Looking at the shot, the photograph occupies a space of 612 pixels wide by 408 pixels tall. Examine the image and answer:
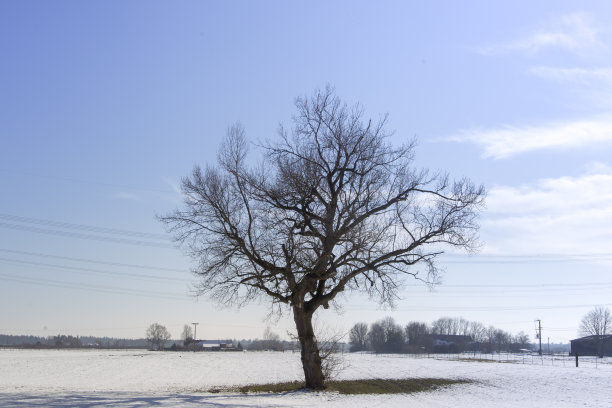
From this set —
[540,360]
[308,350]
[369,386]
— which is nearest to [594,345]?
[540,360]

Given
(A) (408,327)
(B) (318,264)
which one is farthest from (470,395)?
(A) (408,327)

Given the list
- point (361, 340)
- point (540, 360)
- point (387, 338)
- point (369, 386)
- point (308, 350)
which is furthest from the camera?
point (361, 340)

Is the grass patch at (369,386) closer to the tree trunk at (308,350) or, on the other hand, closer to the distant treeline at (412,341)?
the tree trunk at (308,350)

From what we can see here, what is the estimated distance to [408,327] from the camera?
14912 centimetres

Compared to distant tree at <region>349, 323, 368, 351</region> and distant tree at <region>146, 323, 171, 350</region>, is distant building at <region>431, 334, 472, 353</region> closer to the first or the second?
distant tree at <region>349, 323, 368, 351</region>

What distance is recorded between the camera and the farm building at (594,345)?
115 meters

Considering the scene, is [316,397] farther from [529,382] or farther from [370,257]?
[529,382]

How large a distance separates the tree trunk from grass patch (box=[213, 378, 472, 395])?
73 centimetres

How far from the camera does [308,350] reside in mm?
29266

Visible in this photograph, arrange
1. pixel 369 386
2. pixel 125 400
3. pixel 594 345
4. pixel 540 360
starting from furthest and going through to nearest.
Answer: pixel 594 345 < pixel 540 360 < pixel 369 386 < pixel 125 400

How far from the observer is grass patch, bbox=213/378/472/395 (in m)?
30.6

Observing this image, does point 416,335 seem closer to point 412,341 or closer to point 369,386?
point 412,341

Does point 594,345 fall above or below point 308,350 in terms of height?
below

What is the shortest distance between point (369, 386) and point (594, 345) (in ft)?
340
